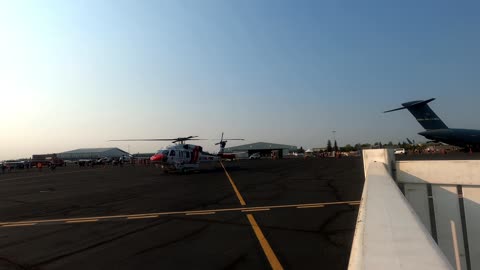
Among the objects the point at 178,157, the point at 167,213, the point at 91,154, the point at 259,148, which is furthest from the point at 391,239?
the point at 91,154

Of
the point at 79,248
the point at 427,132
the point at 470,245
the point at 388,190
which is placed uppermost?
the point at 427,132

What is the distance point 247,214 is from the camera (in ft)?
30.7

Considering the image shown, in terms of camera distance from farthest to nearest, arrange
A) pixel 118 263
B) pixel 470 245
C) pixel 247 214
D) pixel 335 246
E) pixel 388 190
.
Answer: pixel 247 214
pixel 335 246
pixel 118 263
pixel 470 245
pixel 388 190

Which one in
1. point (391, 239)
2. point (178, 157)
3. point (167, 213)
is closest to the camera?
point (391, 239)

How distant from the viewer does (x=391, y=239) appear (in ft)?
4.58

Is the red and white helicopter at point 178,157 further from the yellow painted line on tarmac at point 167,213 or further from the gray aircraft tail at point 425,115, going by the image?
the gray aircraft tail at point 425,115

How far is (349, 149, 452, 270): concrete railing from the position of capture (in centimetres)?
117

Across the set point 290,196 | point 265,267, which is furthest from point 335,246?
point 290,196

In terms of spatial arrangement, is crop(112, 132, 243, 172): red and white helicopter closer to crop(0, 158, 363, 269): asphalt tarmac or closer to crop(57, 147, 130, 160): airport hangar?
crop(0, 158, 363, 269): asphalt tarmac

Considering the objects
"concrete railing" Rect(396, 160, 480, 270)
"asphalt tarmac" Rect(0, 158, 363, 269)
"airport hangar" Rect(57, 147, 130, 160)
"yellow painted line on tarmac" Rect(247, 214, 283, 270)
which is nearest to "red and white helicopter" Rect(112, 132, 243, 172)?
"asphalt tarmac" Rect(0, 158, 363, 269)

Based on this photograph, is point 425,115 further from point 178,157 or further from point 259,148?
point 259,148

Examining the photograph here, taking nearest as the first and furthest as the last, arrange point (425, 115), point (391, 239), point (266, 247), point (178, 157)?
point (391, 239) < point (266, 247) < point (178, 157) < point (425, 115)

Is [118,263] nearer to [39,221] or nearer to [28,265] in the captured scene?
[28,265]

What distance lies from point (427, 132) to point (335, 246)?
33.6 metres
